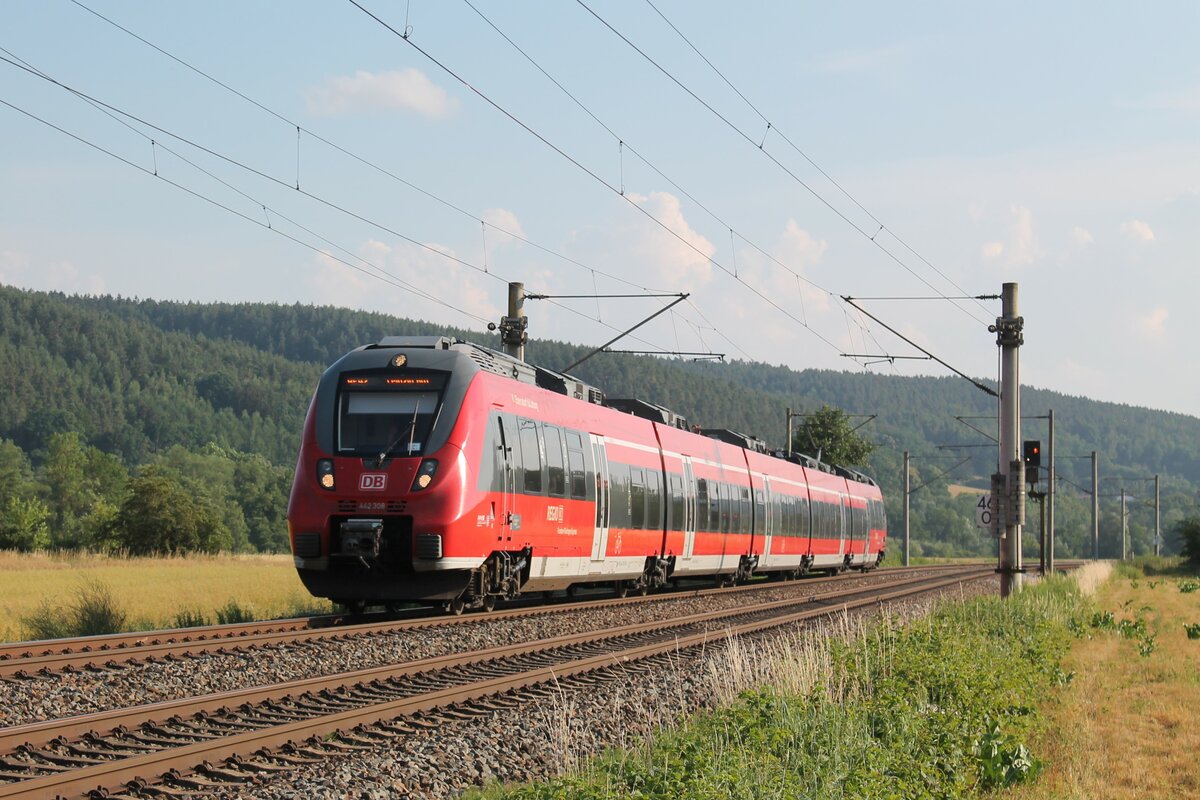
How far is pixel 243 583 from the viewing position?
30.8 m

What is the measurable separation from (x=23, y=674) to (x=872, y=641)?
25.7ft

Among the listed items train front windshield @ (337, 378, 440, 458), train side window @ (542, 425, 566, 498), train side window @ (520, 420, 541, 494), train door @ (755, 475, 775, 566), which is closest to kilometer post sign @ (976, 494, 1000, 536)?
train side window @ (542, 425, 566, 498)

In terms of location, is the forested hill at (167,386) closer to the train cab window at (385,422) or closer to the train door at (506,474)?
the train door at (506,474)

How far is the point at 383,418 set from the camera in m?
18.7

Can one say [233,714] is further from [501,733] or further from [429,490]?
[429,490]

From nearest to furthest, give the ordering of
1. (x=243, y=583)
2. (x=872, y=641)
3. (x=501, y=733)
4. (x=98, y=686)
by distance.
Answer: (x=501, y=733) → (x=98, y=686) → (x=872, y=641) → (x=243, y=583)

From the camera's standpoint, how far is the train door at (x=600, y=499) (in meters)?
24.1

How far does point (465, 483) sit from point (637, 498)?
27.8 feet

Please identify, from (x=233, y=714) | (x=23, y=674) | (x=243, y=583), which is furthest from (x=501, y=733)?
(x=243, y=583)

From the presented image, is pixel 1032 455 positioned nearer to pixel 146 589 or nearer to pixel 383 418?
pixel 383 418

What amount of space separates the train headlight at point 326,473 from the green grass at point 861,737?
296 inches

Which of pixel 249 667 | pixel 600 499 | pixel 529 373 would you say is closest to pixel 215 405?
pixel 600 499

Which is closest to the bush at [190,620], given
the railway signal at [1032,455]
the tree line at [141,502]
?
the railway signal at [1032,455]

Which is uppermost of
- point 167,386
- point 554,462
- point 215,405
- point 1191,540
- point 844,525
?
point 167,386
